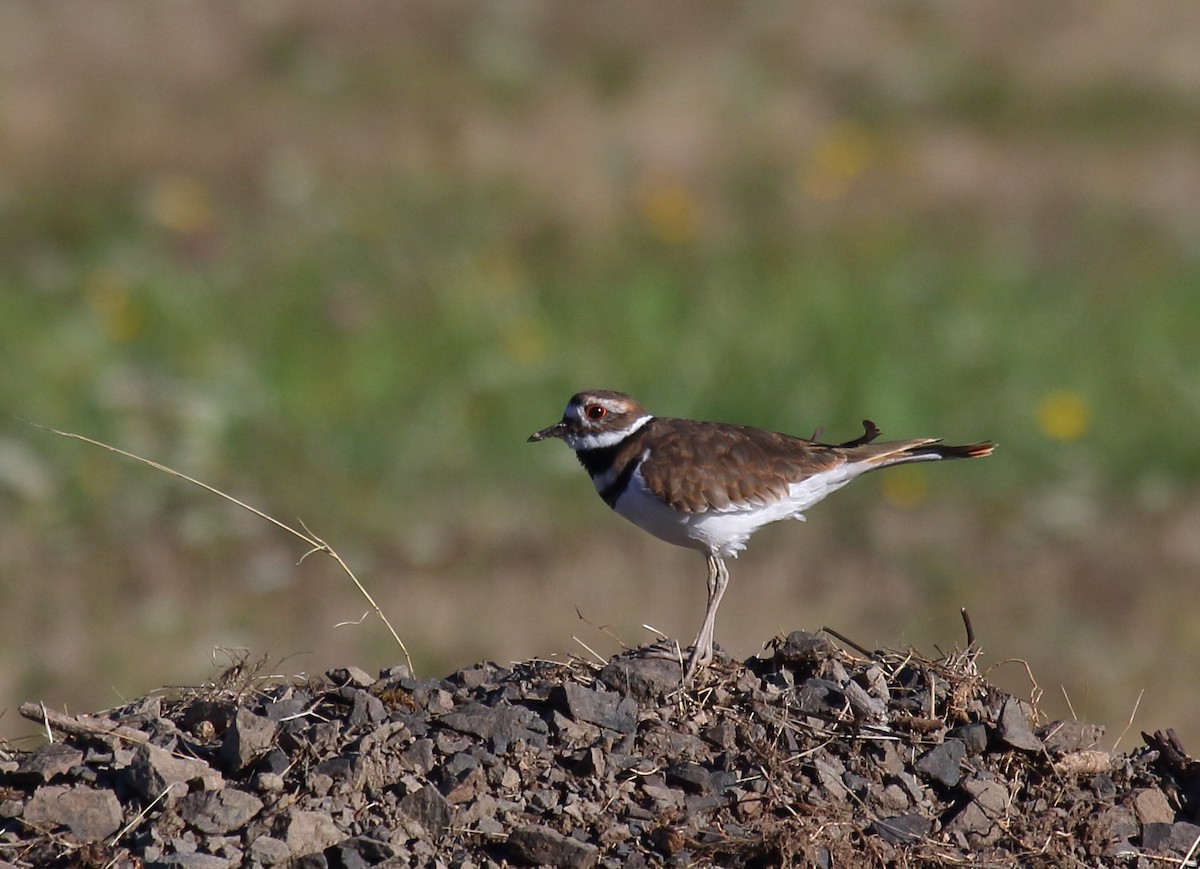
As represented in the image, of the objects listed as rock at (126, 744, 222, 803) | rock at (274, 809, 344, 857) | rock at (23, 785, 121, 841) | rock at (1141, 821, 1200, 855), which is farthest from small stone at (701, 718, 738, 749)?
rock at (23, 785, 121, 841)

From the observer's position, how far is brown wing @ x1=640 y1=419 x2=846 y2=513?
6.05 metres

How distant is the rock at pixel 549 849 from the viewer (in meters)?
4.55

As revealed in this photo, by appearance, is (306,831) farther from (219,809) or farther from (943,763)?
(943,763)

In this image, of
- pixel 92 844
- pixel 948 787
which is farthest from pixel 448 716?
pixel 948 787

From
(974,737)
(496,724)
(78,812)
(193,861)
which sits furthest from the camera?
(974,737)

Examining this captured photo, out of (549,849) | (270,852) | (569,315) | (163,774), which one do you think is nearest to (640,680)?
(549,849)

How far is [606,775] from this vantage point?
4.93 meters

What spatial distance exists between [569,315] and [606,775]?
11.6 m

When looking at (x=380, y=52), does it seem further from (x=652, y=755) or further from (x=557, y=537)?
(x=652, y=755)

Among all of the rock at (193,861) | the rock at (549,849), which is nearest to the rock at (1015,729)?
the rock at (549,849)

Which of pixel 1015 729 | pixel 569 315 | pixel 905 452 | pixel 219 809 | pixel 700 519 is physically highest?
pixel 905 452

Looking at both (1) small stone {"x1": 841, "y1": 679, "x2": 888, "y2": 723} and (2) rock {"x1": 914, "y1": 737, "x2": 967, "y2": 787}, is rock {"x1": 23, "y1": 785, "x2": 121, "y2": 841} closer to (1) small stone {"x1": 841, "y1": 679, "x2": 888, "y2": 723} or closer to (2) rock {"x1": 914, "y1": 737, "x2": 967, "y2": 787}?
(1) small stone {"x1": 841, "y1": 679, "x2": 888, "y2": 723}

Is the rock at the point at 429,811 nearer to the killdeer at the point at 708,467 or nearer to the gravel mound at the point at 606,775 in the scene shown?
the gravel mound at the point at 606,775

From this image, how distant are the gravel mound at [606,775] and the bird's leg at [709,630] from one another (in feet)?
0.21
